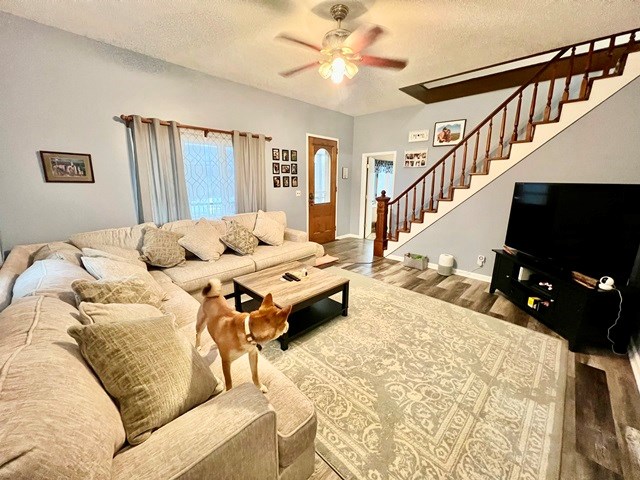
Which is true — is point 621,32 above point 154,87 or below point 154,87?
above

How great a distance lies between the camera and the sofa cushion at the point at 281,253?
3.22 m

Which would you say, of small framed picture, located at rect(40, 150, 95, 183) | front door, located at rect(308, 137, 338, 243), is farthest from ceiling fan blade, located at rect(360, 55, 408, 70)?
small framed picture, located at rect(40, 150, 95, 183)

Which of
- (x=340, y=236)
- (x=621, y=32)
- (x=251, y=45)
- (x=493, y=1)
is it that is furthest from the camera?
(x=340, y=236)

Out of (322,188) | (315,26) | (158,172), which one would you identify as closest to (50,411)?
(315,26)

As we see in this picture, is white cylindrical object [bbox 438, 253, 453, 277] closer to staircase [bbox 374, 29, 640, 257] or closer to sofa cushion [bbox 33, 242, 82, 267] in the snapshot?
staircase [bbox 374, 29, 640, 257]

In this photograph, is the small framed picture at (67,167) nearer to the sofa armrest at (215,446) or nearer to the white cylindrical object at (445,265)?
the sofa armrest at (215,446)

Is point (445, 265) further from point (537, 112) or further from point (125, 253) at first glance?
point (125, 253)

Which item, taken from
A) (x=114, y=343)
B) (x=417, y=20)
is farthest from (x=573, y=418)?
(x=417, y=20)

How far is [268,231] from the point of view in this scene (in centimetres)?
367

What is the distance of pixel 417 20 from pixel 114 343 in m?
3.09

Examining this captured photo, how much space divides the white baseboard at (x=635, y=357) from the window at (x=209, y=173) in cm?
445

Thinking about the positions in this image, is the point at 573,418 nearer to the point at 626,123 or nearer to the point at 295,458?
the point at 295,458

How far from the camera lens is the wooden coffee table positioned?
7.16 ft

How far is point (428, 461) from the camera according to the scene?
131 cm
